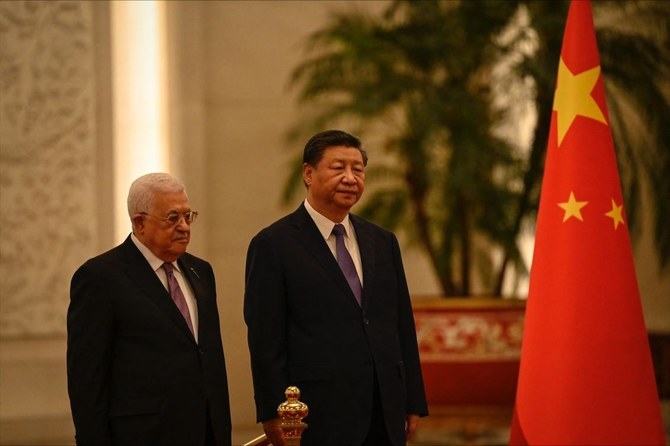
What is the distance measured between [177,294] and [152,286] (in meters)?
0.09

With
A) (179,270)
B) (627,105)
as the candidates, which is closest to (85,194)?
(179,270)

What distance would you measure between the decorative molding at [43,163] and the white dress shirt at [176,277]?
171cm

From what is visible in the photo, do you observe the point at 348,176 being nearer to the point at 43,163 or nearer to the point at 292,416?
the point at 292,416

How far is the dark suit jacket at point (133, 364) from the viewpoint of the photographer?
299 cm

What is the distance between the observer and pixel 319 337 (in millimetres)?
3506

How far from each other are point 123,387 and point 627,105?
239 inches

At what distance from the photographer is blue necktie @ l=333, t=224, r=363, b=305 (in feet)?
11.8

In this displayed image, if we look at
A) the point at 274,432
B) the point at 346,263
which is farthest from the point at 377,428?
the point at 346,263

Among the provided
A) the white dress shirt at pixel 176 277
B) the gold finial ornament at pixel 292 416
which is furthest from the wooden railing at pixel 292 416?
the white dress shirt at pixel 176 277

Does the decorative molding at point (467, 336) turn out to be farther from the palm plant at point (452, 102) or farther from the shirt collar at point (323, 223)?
the shirt collar at point (323, 223)

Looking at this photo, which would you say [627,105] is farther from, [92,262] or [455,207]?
[92,262]

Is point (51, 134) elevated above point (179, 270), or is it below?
above

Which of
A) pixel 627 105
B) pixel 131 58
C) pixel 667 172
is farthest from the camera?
pixel 627 105

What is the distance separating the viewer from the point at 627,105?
8.32 m
